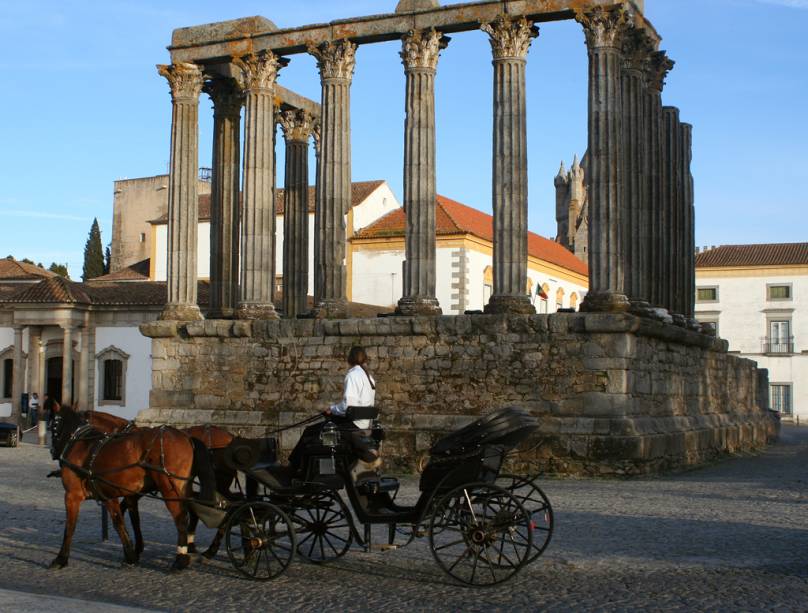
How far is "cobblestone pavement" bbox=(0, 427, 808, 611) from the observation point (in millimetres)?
8352

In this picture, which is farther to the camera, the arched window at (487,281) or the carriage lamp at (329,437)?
the arched window at (487,281)

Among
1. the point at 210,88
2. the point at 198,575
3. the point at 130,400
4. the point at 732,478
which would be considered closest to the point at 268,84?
the point at 210,88

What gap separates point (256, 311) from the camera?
22734 mm

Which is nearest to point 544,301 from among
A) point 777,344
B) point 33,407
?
point 777,344

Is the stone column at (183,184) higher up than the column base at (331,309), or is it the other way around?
the stone column at (183,184)

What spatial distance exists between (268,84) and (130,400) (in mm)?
21250

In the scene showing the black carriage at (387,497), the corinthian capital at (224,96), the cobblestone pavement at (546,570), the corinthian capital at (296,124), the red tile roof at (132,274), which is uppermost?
the corinthian capital at (224,96)

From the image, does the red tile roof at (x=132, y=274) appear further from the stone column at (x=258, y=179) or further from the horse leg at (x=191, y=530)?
the horse leg at (x=191, y=530)

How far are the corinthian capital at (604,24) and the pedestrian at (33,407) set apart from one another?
88.5 feet

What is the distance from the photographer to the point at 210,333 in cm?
2277

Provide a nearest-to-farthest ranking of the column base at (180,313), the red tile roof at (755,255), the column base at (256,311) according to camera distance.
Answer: the column base at (256,311) → the column base at (180,313) → the red tile roof at (755,255)

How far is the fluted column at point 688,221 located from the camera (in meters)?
26.5

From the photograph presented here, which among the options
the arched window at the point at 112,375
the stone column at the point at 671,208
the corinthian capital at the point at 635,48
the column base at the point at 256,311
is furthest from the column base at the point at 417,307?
the arched window at the point at 112,375

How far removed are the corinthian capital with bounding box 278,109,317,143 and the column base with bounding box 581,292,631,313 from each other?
9990 millimetres
